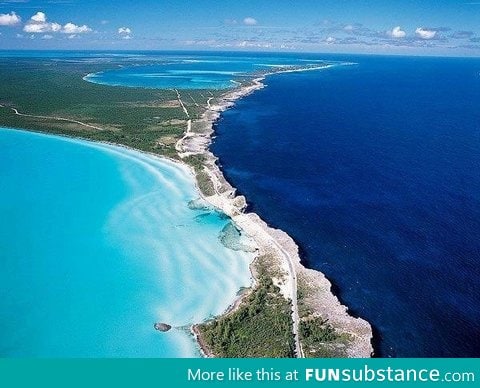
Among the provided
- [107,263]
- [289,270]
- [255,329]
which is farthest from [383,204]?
[107,263]

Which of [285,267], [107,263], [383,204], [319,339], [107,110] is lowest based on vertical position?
[107,110]

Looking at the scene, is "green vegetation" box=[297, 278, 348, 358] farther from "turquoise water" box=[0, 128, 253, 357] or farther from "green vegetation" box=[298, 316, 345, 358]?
"turquoise water" box=[0, 128, 253, 357]

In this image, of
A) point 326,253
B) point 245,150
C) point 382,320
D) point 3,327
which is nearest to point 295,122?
point 245,150

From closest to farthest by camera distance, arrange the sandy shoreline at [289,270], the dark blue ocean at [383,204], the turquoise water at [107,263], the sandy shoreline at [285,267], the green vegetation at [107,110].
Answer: the sandy shoreline at [289,270], the sandy shoreline at [285,267], the turquoise water at [107,263], the dark blue ocean at [383,204], the green vegetation at [107,110]

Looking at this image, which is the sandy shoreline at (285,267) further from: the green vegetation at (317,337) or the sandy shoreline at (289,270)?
the green vegetation at (317,337)

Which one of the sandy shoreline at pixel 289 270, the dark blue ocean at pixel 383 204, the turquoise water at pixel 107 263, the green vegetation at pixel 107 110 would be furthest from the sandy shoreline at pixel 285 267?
the green vegetation at pixel 107 110

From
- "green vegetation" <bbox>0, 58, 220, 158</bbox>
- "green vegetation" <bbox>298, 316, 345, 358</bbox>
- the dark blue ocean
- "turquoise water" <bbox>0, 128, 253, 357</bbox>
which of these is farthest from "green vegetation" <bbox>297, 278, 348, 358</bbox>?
"green vegetation" <bbox>0, 58, 220, 158</bbox>

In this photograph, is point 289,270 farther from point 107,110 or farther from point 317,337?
point 107,110
